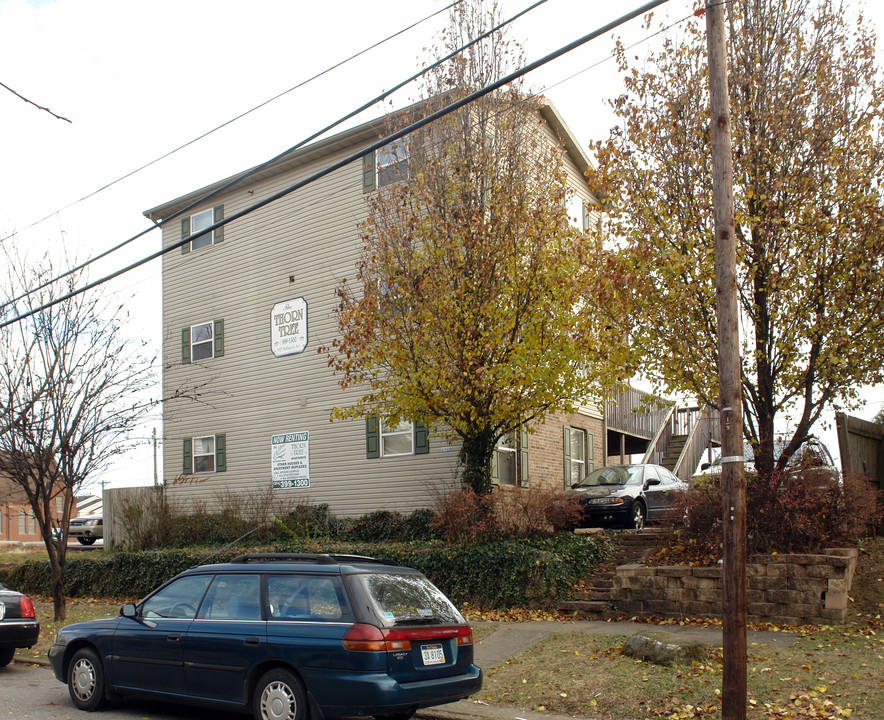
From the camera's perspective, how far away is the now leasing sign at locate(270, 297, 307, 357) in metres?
21.9

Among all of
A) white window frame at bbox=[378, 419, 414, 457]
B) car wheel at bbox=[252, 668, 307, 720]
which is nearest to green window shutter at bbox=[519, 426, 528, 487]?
white window frame at bbox=[378, 419, 414, 457]

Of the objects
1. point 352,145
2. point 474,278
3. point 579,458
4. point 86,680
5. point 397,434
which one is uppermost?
point 352,145

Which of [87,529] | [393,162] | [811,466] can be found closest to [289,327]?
[393,162]

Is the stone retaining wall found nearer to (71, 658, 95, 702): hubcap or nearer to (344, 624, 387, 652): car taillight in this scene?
(344, 624, 387, 652): car taillight

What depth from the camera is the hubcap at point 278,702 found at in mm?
6996

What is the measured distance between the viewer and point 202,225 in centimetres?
2495

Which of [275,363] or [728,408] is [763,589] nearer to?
[728,408]

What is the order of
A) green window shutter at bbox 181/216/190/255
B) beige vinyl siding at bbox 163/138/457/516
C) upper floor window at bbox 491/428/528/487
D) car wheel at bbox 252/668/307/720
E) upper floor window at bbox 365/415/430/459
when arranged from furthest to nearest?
green window shutter at bbox 181/216/190/255, beige vinyl siding at bbox 163/138/457/516, upper floor window at bbox 365/415/430/459, upper floor window at bbox 491/428/528/487, car wheel at bbox 252/668/307/720

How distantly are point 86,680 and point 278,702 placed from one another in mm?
2749

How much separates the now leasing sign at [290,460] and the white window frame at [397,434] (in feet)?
7.63

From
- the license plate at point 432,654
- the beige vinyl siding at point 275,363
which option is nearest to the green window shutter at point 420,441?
the beige vinyl siding at point 275,363

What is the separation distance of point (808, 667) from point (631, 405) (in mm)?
16396

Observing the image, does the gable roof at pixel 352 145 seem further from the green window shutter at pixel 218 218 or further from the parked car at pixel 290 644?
the parked car at pixel 290 644

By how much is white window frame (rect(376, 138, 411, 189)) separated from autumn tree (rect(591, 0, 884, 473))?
487cm
